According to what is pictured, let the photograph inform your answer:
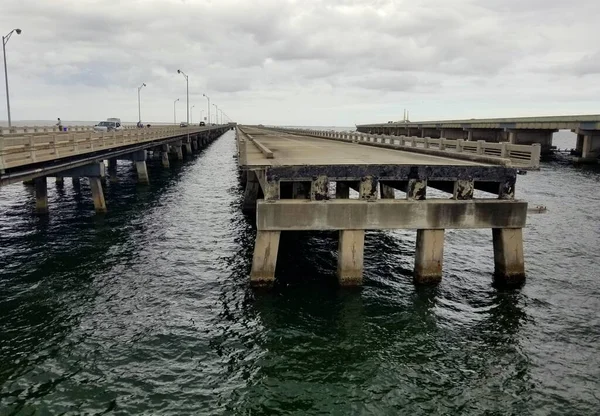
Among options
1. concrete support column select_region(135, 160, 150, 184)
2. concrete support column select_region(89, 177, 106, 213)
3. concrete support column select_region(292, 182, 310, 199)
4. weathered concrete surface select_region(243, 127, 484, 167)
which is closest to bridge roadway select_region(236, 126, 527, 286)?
weathered concrete surface select_region(243, 127, 484, 167)

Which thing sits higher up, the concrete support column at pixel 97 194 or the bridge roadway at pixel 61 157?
the bridge roadway at pixel 61 157

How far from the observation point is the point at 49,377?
10070mm

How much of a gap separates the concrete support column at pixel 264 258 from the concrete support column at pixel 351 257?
2240 millimetres

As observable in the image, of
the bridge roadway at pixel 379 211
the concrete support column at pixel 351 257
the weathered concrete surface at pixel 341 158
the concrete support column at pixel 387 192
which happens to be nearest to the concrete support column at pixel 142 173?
the weathered concrete surface at pixel 341 158

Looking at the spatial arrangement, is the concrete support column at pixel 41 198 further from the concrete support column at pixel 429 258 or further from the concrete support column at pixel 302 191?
the concrete support column at pixel 429 258

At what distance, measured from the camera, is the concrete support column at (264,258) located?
14.6m

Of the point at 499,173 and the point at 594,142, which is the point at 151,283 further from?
the point at 594,142

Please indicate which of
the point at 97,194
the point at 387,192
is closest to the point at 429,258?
the point at 387,192

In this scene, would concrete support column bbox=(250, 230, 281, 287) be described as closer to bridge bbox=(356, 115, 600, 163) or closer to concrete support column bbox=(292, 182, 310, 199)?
concrete support column bbox=(292, 182, 310, 199)

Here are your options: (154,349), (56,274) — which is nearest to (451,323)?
(154,349)

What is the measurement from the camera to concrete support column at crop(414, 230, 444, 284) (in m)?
15.2

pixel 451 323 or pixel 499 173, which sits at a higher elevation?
pixel 499 173

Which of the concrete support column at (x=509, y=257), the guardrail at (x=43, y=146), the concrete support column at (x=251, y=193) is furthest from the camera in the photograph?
the concrete support column at (x=251, y=193)

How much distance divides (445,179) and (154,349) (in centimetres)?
1075
